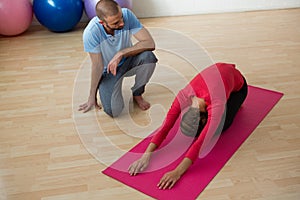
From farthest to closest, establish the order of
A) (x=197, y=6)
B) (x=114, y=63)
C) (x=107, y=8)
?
(x=197, y=6), (x=114, y=63), (x=107, y=8)

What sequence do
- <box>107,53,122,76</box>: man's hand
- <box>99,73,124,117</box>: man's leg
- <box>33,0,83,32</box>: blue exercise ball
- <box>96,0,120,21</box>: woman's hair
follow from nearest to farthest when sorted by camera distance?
<box>96,0,120,21</box>: woman's hair, <box>107,53,122,76</box>: man's hand, <box>99,73,124,117</box>: man's leg, <box>33,0,83,32</box>: blue exercise ball

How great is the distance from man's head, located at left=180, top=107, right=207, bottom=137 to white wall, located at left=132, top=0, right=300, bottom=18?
7.73 ft

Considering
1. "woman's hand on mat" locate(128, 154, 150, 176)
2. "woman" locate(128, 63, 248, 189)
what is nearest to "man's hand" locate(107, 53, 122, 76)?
"woman" locate(128, 63, 248, 189)

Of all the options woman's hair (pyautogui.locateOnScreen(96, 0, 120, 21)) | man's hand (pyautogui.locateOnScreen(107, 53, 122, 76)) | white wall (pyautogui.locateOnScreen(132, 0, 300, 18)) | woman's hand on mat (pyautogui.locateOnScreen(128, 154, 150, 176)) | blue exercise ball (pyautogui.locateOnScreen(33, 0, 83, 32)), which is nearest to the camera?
woman's hand on mat (pyautogui.locateOnScreen(128, 154, 150, 176))

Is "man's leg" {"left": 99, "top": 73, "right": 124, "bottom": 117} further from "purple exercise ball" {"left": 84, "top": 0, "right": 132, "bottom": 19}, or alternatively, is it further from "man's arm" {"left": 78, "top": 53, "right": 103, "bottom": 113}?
"purple exercise ball" {"left": 84, "top": 0, "right": 132, "bottom": 19}

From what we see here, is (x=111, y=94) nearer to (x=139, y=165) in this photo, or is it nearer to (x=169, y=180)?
(x=139, y=165)

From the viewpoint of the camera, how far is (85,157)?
2.00 m

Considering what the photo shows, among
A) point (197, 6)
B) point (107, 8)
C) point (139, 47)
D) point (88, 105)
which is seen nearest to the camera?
point (107, 8)

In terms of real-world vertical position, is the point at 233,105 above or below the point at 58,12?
above

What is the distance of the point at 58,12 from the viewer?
3.50 metres

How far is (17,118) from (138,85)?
2.63 ft

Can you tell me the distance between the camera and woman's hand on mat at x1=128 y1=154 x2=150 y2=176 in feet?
6.09

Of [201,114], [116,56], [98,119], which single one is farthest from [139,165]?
[116,56]

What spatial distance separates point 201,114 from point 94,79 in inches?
29.7
